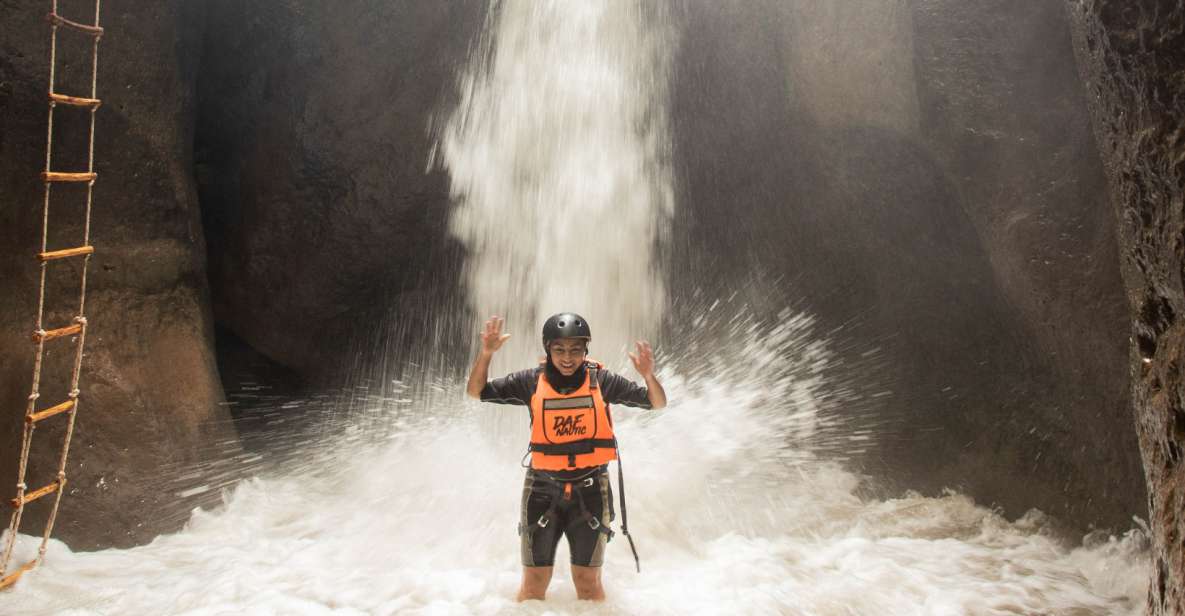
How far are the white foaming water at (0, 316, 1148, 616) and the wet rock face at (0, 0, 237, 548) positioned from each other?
0.46 metres

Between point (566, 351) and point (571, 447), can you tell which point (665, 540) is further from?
point (566, 351)

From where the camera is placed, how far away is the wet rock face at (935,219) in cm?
506

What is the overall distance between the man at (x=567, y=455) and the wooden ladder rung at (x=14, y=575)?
9.50 feet

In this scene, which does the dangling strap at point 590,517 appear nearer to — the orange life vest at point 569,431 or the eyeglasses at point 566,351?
the orange life vest at point 569,431

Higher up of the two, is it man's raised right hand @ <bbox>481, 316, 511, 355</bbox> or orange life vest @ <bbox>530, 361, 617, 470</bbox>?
man's raised right hand @ <bbox>481, 316, 511, 355</bbox>

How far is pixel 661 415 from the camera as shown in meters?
6.46

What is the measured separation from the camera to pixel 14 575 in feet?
14.0

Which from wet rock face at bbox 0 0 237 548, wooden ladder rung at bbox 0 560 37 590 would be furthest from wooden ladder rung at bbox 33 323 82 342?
wooden ladder rung at bbox 0 560 37 590

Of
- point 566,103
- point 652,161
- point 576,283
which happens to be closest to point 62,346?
point 576,283

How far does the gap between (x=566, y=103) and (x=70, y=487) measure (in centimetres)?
496

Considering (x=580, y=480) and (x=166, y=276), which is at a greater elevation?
(x=166, y=276)

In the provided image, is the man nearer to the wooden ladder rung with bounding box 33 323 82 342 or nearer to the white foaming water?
the white foaming water

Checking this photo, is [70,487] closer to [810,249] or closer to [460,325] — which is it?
[460,325]

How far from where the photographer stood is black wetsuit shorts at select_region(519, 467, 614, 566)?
3623 millimetres
